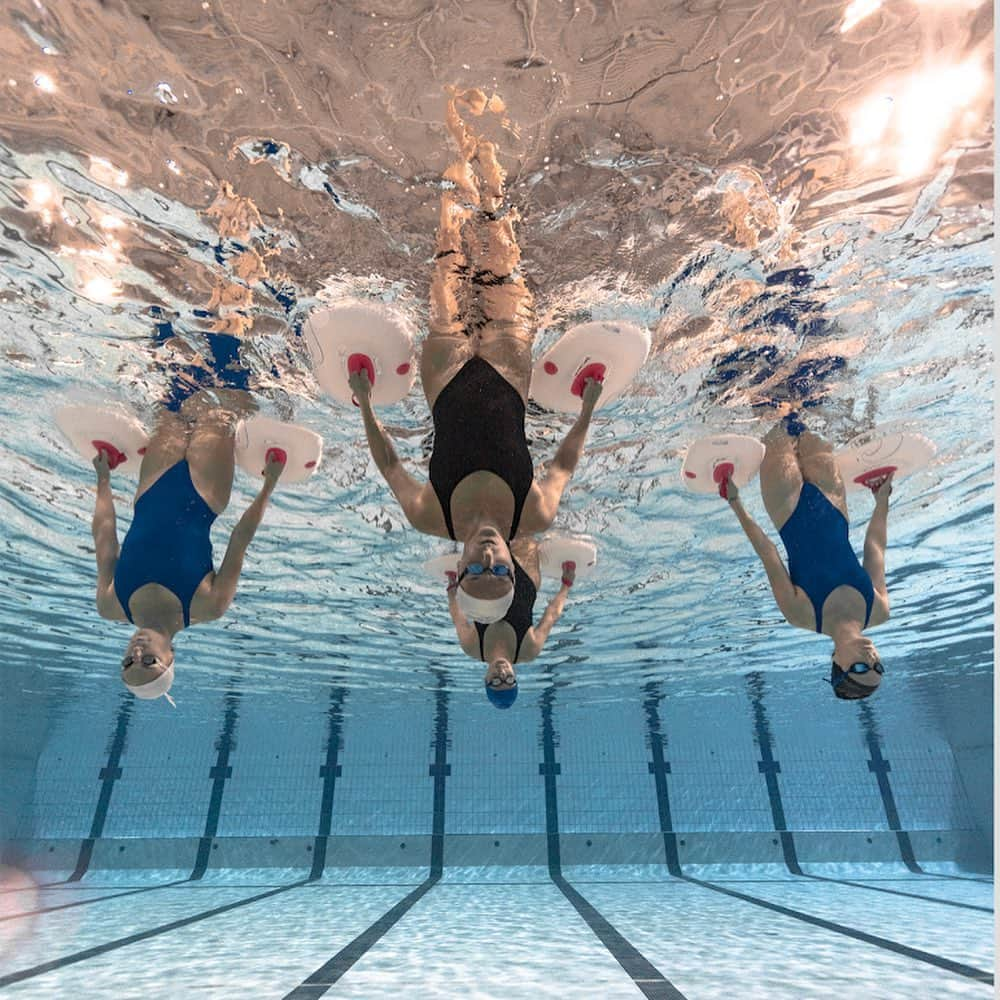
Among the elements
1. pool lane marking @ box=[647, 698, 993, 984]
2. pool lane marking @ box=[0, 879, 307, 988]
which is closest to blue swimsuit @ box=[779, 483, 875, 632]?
pool lane marking @ box=[647, 698, 993, 984]

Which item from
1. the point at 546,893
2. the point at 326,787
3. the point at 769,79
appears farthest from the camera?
the point at 326,787

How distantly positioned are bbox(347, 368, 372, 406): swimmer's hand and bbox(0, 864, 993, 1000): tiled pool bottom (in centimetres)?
620

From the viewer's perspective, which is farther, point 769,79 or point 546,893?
point 546,893

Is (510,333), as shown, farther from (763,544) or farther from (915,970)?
(915,970)

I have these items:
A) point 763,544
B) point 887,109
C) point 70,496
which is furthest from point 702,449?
point 70,496

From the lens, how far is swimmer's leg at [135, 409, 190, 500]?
6633 mm

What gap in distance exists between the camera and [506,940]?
A: 10.2 meters

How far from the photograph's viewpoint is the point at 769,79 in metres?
4.56

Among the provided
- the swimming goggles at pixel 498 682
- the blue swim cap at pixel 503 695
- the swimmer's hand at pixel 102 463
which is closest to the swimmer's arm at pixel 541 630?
the blue swim cap at pixel 503 695

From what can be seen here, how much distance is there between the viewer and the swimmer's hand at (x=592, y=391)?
5.65m

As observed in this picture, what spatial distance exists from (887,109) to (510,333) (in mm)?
3235

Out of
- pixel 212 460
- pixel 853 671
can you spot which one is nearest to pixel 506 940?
pixel 853 671

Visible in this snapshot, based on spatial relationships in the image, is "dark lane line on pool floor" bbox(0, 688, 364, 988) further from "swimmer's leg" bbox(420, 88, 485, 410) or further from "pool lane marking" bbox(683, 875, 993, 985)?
"pool lane marking" bbox(683, 875, 993, 985)

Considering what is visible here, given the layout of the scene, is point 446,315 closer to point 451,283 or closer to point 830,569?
point 451,283
